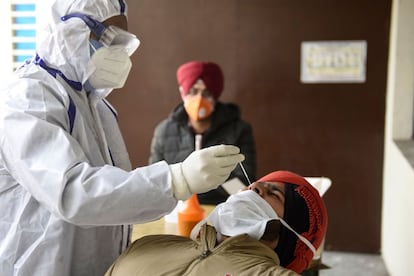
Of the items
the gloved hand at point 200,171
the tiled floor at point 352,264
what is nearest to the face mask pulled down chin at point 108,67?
the gloved hand at point 200,171

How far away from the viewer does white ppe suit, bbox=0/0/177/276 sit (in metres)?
1.20

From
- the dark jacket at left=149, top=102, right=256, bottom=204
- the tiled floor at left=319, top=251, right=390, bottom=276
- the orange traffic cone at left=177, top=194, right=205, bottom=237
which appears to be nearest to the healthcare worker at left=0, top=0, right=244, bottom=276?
the orange traffic cone at left=177, top=194, right=205, bottom=237

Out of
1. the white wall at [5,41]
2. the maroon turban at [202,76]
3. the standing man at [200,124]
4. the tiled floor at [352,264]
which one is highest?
the white wall at [5,41]

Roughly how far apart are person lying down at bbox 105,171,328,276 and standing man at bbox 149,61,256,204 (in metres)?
1.28

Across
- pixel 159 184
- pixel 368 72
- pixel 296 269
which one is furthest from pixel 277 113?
pixel 159 184

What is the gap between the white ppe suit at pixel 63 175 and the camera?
1199 mm

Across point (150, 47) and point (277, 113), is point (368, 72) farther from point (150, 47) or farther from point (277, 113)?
point (150, 47)

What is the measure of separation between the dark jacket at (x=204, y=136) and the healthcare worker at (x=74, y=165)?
1.23m

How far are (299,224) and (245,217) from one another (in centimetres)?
15

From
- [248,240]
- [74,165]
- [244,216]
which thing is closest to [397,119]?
[244,216]

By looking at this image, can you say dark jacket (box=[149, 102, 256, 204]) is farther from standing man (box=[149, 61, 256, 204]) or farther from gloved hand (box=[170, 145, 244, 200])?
gloved hand (box=[170, 145, 244, 200])

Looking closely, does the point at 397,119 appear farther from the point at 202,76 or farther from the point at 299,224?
the point at 299,224

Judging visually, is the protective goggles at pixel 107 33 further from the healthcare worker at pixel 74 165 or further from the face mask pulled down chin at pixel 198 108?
the face mask pulled down chin at pixel 198 108

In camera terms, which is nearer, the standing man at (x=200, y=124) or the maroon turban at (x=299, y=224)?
the maroon turban at (x=299, y=224)
